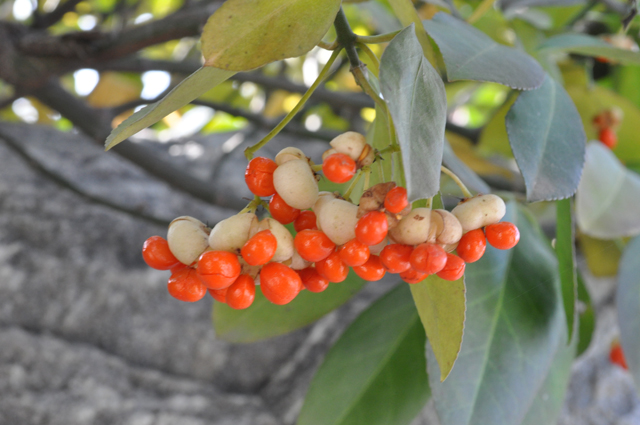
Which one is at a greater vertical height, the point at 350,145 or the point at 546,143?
the point at 350,145

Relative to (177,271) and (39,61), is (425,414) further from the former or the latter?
(39,61)

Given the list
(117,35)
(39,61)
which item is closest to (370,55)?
(117,35)

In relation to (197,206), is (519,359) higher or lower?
lower

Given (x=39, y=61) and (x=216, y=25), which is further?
(x=39, y=61)

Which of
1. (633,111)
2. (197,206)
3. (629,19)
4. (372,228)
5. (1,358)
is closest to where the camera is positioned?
(372,228)

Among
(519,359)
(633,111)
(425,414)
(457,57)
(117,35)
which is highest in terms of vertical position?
(117,35)

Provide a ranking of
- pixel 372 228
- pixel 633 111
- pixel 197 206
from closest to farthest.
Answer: pixel 372 228 < pixel 633 111 < pixel 197 206

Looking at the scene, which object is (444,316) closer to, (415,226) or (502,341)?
(415,226)

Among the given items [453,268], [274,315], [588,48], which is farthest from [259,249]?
[588,48]
